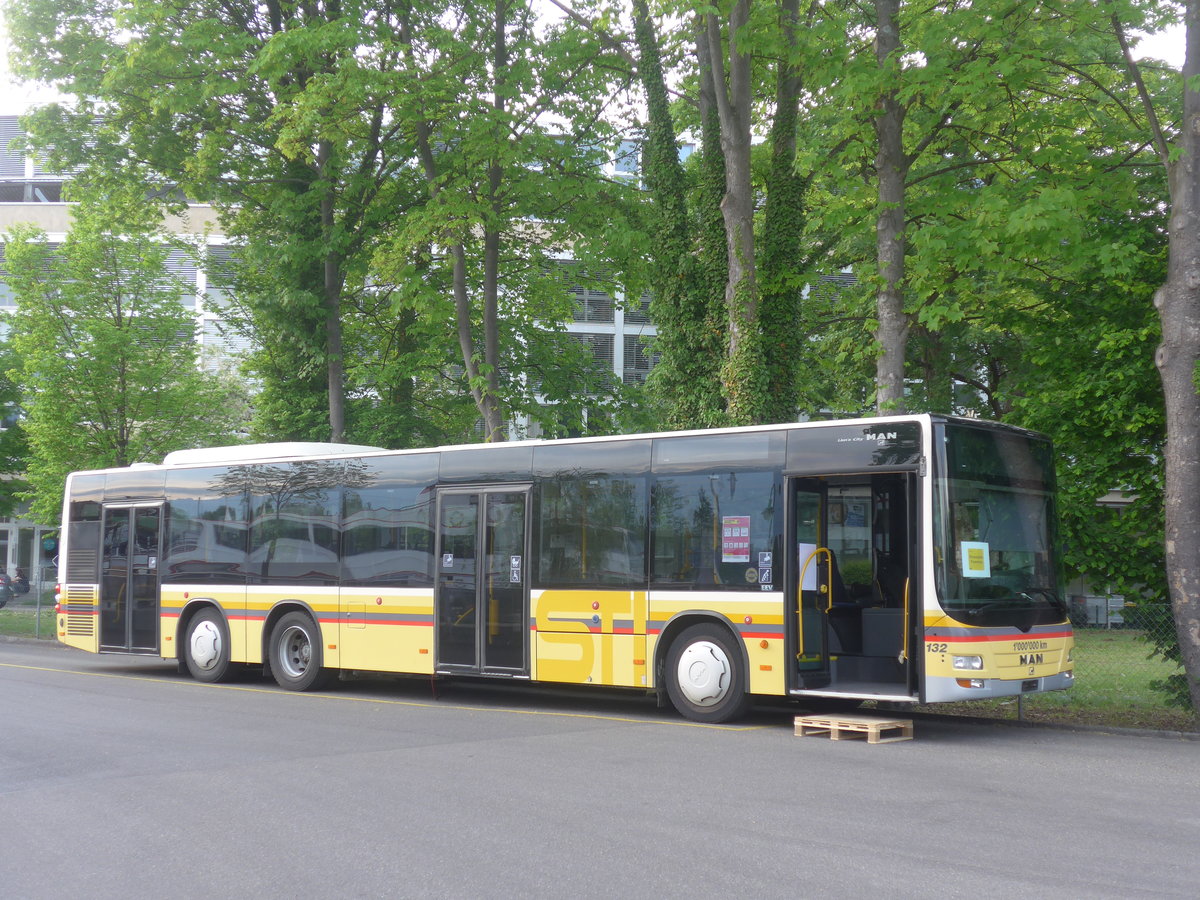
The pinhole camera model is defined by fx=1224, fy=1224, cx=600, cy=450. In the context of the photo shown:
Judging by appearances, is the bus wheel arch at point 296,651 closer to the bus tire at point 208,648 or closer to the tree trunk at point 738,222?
the bus tire at point 208,648

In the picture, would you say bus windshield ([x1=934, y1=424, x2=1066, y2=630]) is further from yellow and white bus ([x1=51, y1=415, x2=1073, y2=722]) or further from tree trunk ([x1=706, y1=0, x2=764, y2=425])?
tree trunk ([x1=706, y1=0, x2=764, y2=425])

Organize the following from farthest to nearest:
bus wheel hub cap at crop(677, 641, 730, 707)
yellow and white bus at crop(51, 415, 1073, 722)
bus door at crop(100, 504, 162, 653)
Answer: bus door at crop(100, 504, 162, 653) < bus wheel hub cap at crop(677, 641, 730, 707) < yellow and white bus at crop(51, 415, 1073, 722)

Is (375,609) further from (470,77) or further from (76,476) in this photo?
(470,77)

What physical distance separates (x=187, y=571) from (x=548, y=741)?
941cm

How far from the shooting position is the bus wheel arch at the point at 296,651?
17.1 meters

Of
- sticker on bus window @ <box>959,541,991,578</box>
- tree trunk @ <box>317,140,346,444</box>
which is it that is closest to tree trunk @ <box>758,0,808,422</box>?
sticker on bus window @ <box>959,541,991,578</box>

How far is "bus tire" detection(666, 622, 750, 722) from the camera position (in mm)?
12969

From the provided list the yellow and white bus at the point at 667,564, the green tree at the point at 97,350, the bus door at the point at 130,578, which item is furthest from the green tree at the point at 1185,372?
the green tree at the point at 97,350

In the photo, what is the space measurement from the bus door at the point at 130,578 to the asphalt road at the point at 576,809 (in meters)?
5.59

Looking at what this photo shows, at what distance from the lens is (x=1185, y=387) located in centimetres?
1250

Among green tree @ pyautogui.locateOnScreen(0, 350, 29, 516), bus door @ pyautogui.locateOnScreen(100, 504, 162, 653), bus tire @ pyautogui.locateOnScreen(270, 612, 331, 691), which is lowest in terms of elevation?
bus tire @ pyautogui.locateOnScreen(270, 612, 331, 691)

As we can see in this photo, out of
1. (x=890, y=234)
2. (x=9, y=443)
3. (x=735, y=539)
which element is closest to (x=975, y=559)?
(x=735, y=539)

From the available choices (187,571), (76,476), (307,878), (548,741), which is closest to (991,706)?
(548,741)

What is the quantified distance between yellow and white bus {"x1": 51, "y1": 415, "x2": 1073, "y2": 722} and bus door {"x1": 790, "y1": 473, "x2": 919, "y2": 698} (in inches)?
0.9
